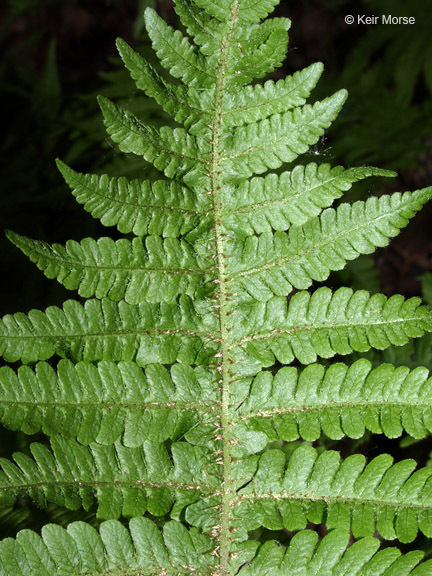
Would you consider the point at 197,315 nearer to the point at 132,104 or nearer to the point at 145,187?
the point at 145,187

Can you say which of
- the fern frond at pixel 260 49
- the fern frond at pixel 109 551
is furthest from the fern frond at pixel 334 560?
the fern frond at pixel 260 49

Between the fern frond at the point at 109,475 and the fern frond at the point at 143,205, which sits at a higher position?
the fern frond at the point at 143,205

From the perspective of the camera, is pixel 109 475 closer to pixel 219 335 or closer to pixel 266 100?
pixel 219 335

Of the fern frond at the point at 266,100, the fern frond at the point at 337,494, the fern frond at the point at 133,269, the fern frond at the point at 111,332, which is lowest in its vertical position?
the fern frond at the point at 337,494

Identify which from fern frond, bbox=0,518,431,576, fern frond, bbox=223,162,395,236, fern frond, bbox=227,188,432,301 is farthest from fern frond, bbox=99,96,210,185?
fern frond, bbox=0,518,431,576

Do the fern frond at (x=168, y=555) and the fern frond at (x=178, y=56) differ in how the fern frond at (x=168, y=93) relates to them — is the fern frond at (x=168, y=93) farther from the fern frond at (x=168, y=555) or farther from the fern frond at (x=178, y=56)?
the fern frond at (x=168, y=555)

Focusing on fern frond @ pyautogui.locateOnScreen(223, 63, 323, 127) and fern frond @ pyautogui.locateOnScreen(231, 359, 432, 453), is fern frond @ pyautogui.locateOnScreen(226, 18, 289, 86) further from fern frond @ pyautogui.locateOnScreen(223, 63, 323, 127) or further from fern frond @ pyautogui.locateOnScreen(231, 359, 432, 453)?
fern frond @ pyautogui.locateOnScreen(231, 359, 432, 453)

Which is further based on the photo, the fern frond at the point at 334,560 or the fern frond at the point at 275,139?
the fern frond at the point at 275,139
